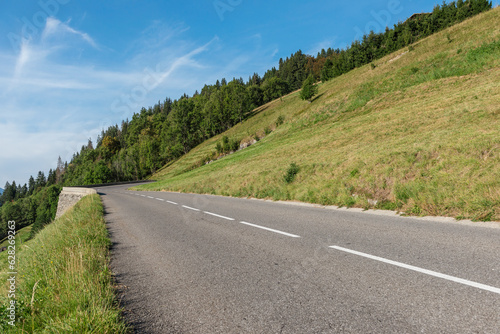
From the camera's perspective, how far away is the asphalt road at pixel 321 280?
8.93 feet

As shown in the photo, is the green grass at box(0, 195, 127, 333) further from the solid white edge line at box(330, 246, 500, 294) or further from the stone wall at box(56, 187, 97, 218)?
the stone wall at box(56, 187, 97, 218)

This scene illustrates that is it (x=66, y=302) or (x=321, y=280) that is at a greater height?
(x=66, y=302)

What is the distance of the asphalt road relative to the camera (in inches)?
107

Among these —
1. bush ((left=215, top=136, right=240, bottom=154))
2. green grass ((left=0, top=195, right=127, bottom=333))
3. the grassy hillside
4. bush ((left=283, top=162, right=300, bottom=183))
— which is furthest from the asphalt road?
bush ((left=215, top=136, right=240, bottom=154))

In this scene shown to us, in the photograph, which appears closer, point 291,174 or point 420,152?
point 420,152

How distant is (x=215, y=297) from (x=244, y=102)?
94.0 metres

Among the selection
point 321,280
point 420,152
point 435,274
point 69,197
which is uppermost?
point 69,197

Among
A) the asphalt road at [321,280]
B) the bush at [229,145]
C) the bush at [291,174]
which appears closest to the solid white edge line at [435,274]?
the asphalt road at [321,280]

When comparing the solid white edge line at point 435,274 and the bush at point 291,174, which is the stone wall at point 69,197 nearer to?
the bush at point 291,174

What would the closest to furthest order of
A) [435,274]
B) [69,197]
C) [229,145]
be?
[435,274] → [69,197] → [229,145]

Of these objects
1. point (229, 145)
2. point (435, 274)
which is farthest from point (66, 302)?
point (229, 145)

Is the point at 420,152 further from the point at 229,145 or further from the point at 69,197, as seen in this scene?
the point at 229,145

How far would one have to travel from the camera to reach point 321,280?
12.2 ft

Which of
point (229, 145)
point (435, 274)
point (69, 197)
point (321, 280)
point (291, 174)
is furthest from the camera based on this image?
point (229, 145)
